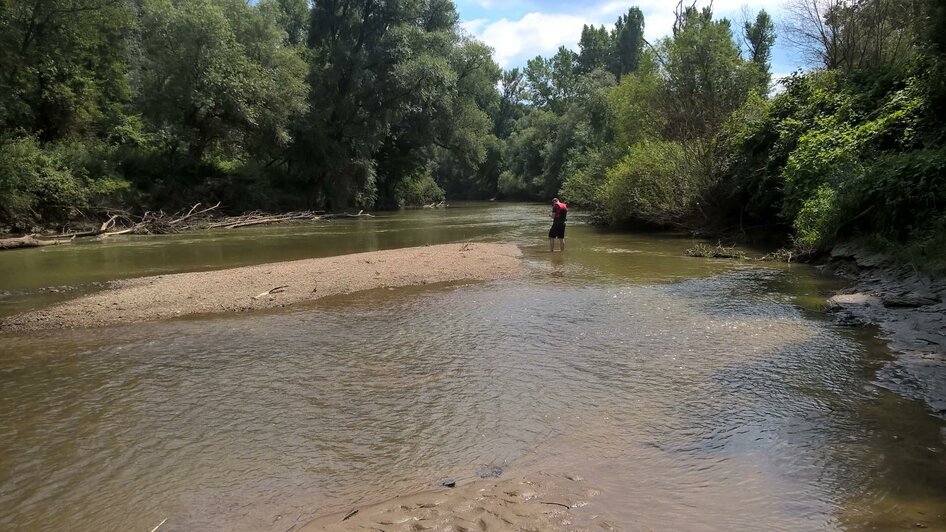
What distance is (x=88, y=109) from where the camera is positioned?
99.7ft

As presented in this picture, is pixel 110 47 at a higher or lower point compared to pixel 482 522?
higher

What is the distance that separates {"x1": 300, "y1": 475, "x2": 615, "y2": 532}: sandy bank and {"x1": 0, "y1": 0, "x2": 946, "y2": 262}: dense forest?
9787 mm

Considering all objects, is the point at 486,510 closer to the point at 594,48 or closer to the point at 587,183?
the point at 587,183

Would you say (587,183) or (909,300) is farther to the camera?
(587,183)

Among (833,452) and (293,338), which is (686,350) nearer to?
(833,452)

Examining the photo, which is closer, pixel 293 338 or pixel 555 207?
pixel 293 338

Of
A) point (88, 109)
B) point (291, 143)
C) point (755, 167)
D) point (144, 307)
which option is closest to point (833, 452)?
point (144, 307)

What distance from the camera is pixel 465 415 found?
5.77 meters

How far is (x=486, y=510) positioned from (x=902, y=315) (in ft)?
27.0

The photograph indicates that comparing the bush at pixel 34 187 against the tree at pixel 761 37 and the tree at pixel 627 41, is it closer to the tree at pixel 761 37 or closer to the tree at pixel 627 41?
the tree at pixel 761 37

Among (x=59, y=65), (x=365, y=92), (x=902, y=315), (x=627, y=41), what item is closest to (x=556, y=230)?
(x=902, y=315)

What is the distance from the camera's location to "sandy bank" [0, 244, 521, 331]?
32.9 ft

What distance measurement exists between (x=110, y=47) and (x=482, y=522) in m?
38.6

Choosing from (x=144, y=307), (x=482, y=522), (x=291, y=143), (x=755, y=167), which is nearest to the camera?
(x=482, y=522)
